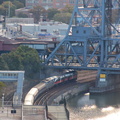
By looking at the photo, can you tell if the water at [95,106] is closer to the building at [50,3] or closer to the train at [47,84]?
the train at [47,84]

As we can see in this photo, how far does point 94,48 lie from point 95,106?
8.24m

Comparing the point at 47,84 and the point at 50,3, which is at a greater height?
the point at 50,3

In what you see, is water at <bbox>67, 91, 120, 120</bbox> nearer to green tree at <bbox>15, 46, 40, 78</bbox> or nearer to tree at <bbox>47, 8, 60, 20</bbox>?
green tree at <bbox>15, 46, 40, 78</bbox>

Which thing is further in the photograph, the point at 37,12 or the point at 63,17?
the point at 37,12

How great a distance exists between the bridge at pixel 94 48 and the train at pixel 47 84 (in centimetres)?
71

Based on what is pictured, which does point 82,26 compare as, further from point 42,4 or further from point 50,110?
point 42,4

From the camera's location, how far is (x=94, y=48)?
45.8 metres

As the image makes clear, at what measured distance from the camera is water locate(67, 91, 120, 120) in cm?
3488

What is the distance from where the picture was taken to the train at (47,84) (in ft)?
120

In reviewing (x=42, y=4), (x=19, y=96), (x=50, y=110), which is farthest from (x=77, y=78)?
(x=42, y=4)

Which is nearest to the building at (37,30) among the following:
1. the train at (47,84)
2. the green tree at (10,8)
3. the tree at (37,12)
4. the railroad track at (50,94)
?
the train at (47,84)

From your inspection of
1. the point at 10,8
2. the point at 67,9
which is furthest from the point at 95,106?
the point at 10,8

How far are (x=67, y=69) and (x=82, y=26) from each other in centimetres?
295

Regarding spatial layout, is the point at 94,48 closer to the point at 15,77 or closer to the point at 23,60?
the point at 23,60
